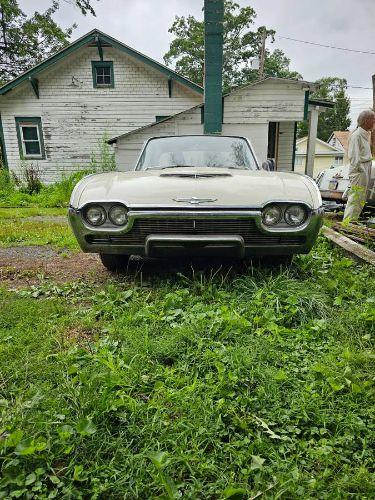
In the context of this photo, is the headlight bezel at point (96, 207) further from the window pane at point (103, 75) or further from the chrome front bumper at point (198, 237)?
the window pane at point (103, 75)

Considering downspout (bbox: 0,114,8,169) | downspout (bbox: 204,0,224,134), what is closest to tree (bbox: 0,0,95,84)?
downspout (bbox: 0,114,8,169)

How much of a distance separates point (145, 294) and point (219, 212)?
0.90m

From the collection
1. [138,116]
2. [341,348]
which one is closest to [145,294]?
[341,348]

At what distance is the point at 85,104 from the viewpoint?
12.9 metres

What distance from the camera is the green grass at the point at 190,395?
122 centimetres

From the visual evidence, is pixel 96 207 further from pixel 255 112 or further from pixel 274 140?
pixel 274 140

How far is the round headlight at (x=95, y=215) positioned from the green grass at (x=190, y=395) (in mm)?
601

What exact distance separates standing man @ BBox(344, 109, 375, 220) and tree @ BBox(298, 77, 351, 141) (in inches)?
2064

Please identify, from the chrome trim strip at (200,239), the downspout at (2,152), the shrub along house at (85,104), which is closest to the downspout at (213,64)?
the shrub along house at (85,104)

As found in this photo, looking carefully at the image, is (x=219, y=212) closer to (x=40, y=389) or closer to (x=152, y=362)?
(x=152, y=362)

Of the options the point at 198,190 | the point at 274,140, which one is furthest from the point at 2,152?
the point at 198,190

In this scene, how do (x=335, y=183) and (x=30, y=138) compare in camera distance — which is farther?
(x=30, y=138)

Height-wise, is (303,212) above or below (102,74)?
below

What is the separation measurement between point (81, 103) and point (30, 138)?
8.02 feet
